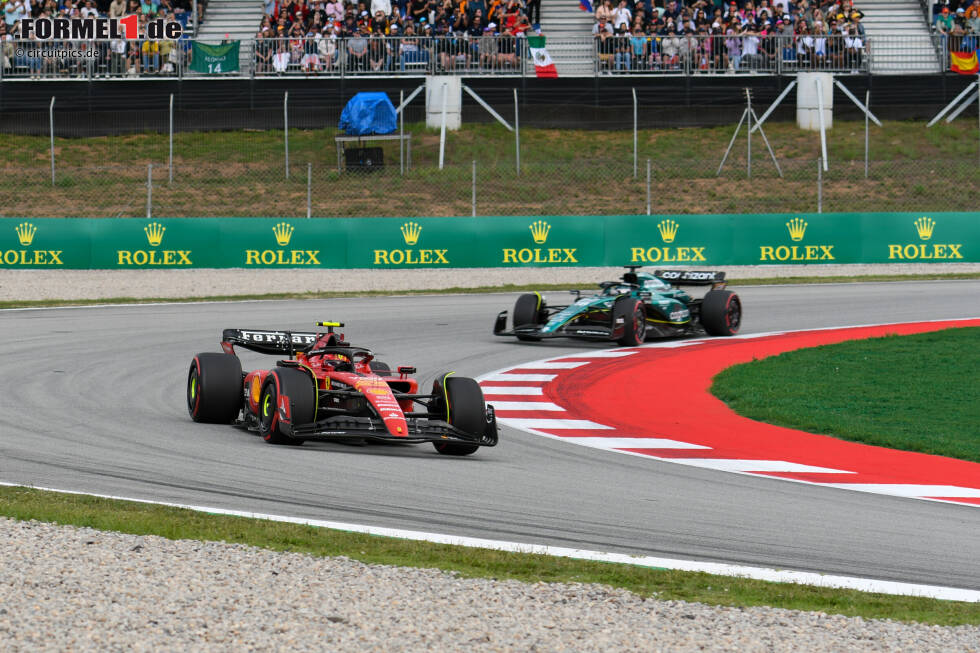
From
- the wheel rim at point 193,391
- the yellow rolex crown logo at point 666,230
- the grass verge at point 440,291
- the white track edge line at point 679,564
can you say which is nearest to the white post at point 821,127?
the grass verge at point 440,291

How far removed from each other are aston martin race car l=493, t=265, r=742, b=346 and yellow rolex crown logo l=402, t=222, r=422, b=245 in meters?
8.74

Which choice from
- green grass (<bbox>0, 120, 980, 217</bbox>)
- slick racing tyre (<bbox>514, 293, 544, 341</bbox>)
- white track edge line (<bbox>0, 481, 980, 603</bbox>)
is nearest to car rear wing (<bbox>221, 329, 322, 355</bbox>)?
white track edge line (<bbox>0, 481, 980, 603</bbox>)

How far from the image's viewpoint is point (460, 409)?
445 inches

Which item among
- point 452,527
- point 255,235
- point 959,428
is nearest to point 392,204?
point 255,235

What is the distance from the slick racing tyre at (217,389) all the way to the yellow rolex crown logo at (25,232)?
1652 centimetres

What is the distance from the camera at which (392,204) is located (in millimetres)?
32125

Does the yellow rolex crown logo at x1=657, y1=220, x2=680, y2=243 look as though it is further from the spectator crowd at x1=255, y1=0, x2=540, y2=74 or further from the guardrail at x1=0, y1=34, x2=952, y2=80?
the spectator crowd at x1=255, y1=0, x2=540, y2=74

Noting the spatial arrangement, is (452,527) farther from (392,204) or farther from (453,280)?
(392,204)

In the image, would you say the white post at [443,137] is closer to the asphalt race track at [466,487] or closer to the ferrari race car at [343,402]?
the asphalt race track at [466,487]

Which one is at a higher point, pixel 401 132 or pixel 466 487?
pixel 401 132

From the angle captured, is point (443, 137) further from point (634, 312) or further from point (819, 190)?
point (634, 312)

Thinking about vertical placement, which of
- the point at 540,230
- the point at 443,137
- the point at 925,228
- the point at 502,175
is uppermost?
the point at 443,137

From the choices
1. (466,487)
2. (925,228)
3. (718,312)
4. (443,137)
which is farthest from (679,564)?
(443,137)

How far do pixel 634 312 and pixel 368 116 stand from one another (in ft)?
55.0
